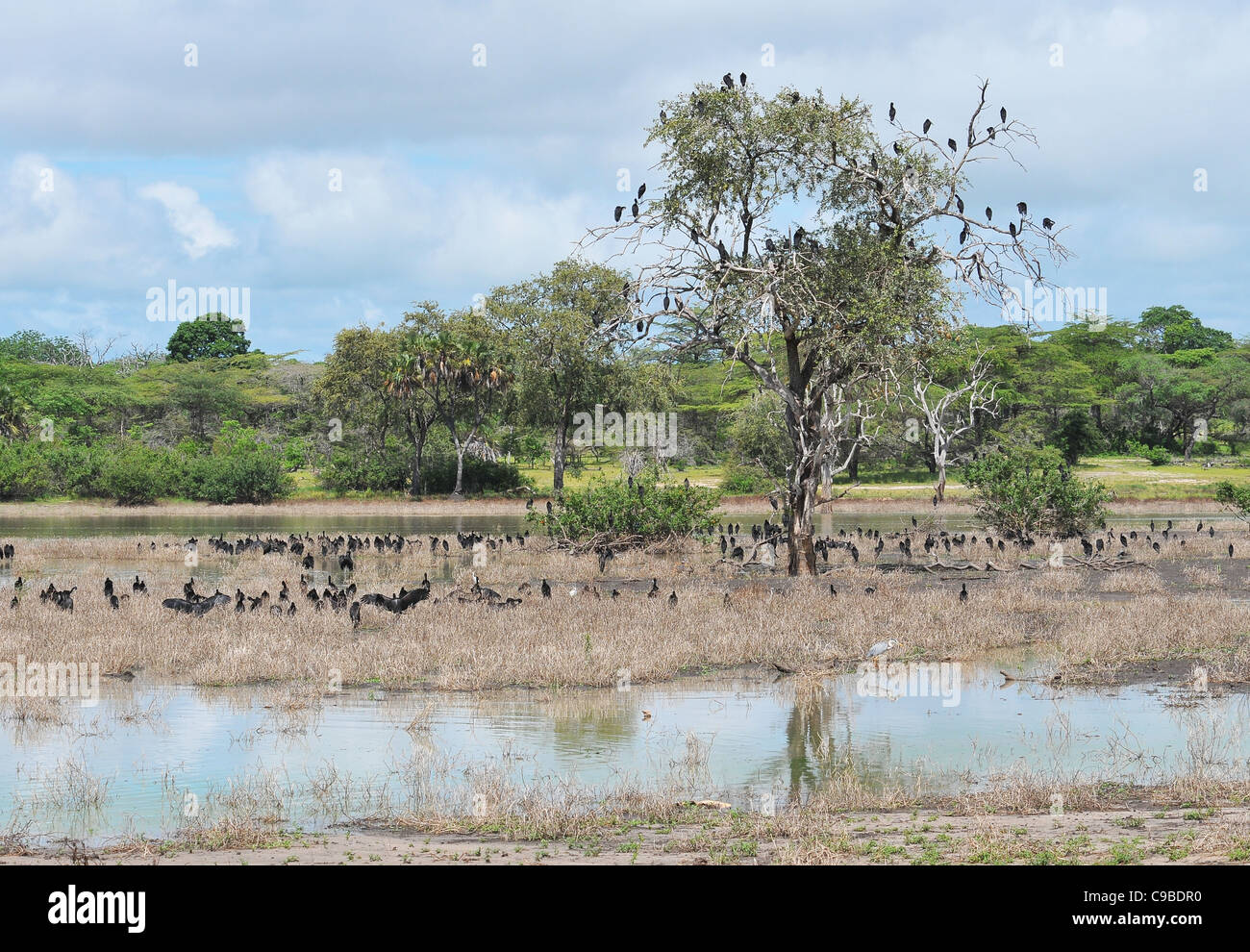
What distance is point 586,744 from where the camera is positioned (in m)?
12.3

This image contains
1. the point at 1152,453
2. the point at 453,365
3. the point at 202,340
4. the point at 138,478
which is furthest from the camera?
the point at 202,340

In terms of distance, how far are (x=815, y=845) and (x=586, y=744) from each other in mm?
4726

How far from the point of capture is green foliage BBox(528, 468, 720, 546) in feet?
103

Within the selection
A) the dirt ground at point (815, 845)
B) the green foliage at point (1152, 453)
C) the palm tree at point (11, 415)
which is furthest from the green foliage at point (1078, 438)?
the dirt ground at point (815, 845)

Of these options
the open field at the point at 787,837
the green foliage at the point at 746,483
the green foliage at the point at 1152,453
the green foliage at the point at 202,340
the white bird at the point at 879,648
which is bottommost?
the open field at the point at 787,837

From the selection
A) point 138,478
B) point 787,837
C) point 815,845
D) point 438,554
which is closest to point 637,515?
point 438,554

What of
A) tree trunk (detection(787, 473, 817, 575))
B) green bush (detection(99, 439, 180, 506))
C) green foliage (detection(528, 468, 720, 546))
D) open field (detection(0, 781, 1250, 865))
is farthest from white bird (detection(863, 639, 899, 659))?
green bush (detection(99, 439, 180, 506))

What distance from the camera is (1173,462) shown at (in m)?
77.4

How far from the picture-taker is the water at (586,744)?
33.7 ft

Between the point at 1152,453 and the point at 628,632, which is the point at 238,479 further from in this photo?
the point at 1152,453

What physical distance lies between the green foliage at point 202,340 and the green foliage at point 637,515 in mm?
86108

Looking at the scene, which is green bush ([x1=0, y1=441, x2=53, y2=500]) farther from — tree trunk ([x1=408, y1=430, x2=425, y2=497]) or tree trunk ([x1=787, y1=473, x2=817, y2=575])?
tree trunk ([x1=787, y1=473, x2=817, y2=575])

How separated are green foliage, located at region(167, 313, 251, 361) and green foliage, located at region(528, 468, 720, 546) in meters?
86.1

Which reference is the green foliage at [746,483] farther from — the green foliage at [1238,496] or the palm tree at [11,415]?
the palm tree at [11,415]
